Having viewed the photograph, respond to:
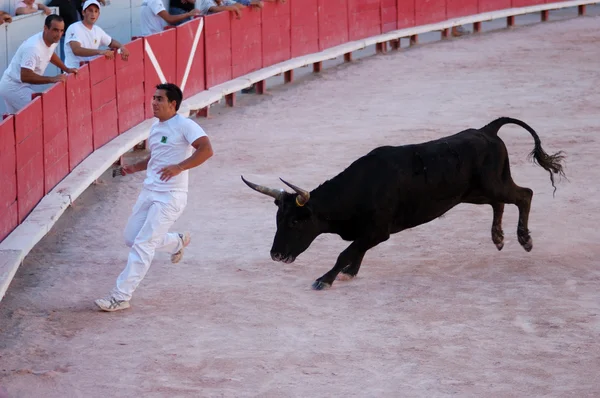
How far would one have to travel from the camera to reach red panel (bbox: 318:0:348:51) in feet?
62.5

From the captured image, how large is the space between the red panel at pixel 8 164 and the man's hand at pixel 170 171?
1732 millimetres

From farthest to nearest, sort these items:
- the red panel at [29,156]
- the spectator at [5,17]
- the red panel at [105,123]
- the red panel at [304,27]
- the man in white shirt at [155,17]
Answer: the red panel at [304,27]
the man in white shirt at [155,17]
the red panel at [105,123]
the spectator at [5,17]
the red panel at [29,156]

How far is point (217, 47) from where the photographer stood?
16016 millimetres

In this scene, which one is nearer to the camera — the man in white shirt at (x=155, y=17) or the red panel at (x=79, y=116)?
the red panel at (x=79, y=116)

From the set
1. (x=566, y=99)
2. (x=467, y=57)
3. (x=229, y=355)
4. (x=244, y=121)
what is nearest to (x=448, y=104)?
(x=566, y=99)

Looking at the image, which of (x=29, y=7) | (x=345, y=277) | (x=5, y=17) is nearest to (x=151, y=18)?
(x=29, y=7)

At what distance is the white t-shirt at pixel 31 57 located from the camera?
1063 cm

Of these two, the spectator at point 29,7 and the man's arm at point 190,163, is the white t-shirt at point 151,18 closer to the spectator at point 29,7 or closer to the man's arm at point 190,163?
the spectator at point 29,7

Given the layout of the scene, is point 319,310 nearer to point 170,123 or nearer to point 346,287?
point 346,287

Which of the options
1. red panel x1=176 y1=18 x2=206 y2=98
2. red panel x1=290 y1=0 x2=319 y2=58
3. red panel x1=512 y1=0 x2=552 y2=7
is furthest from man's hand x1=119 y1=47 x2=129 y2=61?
red panel x1=512 y1=0 x2=552 y2=7

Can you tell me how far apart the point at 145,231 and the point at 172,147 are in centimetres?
56

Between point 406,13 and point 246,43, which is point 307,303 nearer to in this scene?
point 246,43

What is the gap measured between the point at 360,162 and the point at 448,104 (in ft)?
24.8

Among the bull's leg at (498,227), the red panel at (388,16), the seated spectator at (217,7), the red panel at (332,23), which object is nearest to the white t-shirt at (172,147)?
the bull's leg at (498,227)
